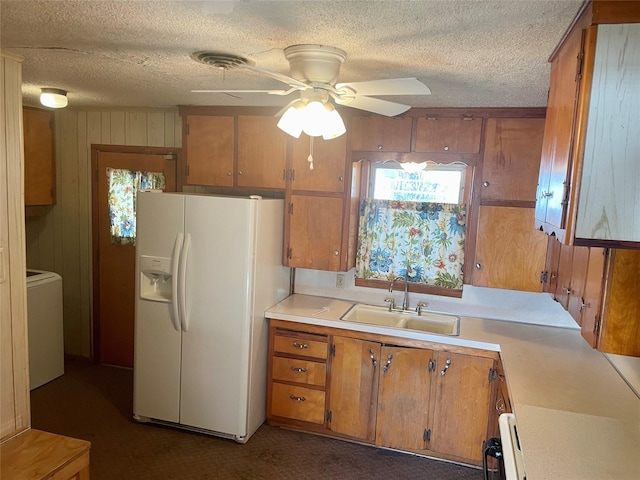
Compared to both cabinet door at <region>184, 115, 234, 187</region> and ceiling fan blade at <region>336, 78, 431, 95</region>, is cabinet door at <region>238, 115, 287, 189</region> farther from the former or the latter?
ceiling fan blade at <region>336, 78, 431, 95</region>

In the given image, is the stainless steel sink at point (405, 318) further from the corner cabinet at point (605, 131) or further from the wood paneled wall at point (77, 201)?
the wood paneled wall at point (77, 201)

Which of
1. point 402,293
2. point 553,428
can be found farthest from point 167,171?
point 553,428

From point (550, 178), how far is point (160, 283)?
2.55 m

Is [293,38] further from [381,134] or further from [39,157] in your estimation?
[39,157]

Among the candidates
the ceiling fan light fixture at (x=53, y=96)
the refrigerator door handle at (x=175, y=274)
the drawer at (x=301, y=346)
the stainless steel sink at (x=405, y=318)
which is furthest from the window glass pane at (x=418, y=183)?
the ceiling fan light fixture at (x=53, y=96)

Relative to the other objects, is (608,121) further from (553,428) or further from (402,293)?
(402,293)

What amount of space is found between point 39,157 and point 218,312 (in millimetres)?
2338

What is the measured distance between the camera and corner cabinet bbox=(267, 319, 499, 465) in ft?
9.69

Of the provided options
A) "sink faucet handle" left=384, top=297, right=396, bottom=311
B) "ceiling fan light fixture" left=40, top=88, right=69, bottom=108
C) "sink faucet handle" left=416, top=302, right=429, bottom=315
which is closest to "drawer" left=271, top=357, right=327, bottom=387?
"sink faucet handle" left=384, top=297, right=396, bottom=311

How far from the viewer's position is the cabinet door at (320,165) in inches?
131

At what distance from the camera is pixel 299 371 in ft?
10.8

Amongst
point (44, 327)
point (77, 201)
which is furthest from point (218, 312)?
point (77, 201)

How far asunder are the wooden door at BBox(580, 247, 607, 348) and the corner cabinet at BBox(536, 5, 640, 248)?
1.54 ft

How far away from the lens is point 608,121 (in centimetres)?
145
